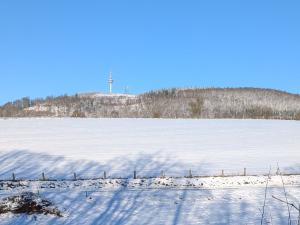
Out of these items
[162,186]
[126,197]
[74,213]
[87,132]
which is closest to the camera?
[74,213]

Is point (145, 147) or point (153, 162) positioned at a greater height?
point (145, 147)

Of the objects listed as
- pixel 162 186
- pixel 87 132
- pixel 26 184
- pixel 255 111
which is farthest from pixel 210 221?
pixel 255 111

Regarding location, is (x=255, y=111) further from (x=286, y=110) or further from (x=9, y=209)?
(x=9, y=209)

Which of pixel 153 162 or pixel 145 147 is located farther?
pixel 145 147

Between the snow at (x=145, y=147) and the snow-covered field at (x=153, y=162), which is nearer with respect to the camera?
the snow-covered field at (x=153, y=162)

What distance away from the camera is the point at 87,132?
106m

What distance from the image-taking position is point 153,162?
6581 centimetres

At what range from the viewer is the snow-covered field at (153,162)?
33375 mm

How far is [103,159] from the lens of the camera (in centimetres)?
6688

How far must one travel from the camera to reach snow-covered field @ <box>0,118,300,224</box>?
33375 mm

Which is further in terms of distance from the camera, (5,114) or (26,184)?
(5,114)

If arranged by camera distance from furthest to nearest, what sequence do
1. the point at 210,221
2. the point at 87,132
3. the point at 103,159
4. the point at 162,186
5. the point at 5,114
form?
the point at 5,114, the point at 87,132, the point at 103,159, the point at 162,186, the point at 210,221

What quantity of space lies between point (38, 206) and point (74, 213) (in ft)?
8.23

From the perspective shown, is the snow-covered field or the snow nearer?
the snow-covered field
